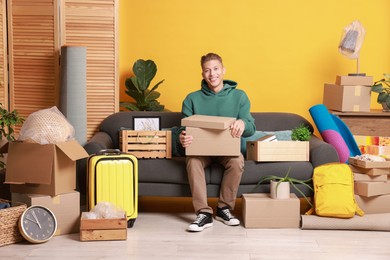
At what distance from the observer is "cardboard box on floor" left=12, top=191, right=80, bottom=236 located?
3887 millimetres

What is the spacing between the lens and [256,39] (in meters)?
5.29

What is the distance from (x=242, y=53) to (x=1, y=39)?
188 cm

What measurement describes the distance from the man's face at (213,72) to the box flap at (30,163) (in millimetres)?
1130

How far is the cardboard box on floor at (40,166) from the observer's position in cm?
388

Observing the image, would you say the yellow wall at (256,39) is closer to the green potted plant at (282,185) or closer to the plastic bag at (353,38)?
the plastic bag at (353,38)

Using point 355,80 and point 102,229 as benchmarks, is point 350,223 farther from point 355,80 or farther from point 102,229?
point 102,229

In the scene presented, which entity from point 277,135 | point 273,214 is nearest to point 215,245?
point 273,214

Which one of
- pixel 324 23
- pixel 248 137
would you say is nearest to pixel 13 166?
pixel 248 137

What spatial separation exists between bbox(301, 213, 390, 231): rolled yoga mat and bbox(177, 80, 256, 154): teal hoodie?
0.72 meters

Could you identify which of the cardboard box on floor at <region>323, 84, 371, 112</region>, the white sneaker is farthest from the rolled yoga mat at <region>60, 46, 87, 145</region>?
the cardboard box on floor at <region>323, 84, 371, 112</region>

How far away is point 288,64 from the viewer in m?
5.32

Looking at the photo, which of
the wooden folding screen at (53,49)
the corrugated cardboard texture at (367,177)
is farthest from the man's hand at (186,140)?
the corrugated cardboard texture at (367,177)

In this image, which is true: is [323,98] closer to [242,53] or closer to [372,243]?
[242,53]

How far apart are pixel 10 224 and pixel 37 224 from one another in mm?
150
